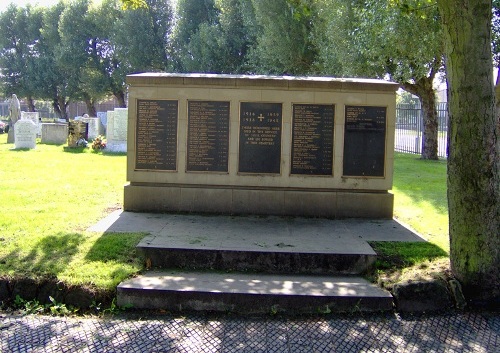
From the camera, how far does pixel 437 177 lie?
528 inches

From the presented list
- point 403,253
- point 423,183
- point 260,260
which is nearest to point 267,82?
point 260,260

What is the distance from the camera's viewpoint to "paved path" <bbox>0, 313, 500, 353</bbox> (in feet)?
12.1

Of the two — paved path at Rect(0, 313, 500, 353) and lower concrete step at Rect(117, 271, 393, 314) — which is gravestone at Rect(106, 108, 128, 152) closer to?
lower concrete step at Rect(117, 271, 393, 314)

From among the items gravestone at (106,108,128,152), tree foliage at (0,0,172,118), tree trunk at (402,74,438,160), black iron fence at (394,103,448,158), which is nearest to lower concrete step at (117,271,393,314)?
gravestone at (106,108,128,152)

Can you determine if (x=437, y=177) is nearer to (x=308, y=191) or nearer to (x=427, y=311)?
(x=308, y=191)

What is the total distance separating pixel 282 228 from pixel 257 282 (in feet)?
6.19

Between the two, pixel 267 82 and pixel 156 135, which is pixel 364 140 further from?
pixel 156 135

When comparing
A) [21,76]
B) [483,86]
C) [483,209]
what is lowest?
[483,209]

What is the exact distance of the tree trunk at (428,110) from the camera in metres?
19.5

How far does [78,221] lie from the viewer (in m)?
6.89

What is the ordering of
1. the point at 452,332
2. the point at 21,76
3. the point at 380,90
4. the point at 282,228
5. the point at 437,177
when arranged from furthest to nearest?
the point at 21,76 → the point at 437,177 → the point at 380,90 → the point at 282,228 → the point at 452,332

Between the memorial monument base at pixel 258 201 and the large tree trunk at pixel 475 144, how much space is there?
118 inches

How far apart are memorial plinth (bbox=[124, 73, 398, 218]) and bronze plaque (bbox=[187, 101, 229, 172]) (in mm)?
17

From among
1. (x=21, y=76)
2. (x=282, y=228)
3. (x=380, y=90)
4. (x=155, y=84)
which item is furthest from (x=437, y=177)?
(x=21, y=76)
